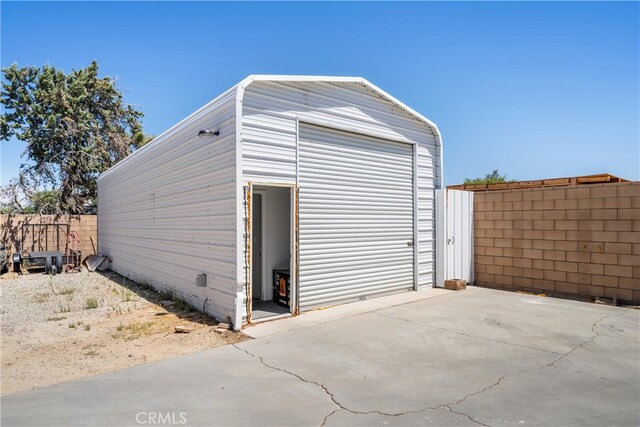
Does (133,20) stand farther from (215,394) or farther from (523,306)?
(523,306)

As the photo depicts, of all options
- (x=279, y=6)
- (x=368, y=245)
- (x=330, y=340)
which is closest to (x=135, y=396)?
(x=330, y=340)

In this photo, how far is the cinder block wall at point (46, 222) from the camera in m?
14.5

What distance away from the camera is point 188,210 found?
7.71 m

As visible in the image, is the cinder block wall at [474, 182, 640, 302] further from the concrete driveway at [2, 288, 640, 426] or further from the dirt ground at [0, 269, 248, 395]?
the dirt ground at [0, 269, 248, 395]

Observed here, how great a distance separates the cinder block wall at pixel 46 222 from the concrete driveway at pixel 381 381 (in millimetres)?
13854

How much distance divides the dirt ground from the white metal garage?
20.2 inches

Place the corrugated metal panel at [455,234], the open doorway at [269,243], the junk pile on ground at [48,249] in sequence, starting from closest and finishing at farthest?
the open doorway at [269,243]
the corrugated metal panel at [455,234]
the junk pile on ground at [48,249]

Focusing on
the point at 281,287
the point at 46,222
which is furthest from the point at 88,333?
the point at 46,222

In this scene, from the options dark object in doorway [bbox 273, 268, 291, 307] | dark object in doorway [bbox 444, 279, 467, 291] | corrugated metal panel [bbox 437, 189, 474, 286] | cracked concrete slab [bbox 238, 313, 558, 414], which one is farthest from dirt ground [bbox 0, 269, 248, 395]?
corrugated metal panel [bbox 437, 189, 474, 286]

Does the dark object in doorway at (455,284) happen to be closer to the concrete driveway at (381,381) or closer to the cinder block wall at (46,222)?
the concrete driveway at (381,381)

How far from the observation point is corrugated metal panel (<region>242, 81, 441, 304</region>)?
6.25 m

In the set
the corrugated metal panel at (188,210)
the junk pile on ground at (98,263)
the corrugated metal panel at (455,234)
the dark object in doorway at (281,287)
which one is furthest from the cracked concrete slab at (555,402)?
the junk pile on ground at (98,263)

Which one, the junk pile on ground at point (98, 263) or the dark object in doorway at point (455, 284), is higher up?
the dark object in doorway at point (455, 284)

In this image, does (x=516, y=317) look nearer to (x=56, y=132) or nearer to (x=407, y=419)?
(x=407, y=419)
